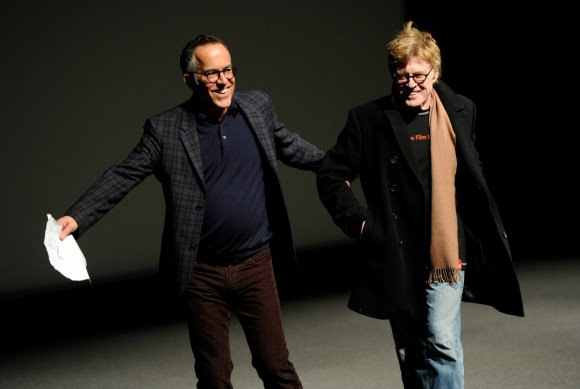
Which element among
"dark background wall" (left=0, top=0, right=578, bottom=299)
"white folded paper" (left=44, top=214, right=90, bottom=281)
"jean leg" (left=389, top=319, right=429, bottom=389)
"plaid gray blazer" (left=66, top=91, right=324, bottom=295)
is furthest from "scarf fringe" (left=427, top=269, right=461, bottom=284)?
"dark background wall" (left=0, top=0, right=578, bottom=299)

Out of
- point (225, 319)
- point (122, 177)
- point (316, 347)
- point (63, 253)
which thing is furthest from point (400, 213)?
point (316, 347)

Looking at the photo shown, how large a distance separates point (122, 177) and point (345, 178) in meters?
0.81

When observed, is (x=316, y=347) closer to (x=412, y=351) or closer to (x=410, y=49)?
(x=412, y=351)

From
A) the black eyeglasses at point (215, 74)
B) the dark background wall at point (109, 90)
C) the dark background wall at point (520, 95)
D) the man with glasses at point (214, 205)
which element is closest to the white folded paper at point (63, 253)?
the man with glasses at point (214, 205)

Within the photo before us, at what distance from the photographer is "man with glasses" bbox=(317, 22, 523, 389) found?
3.66m

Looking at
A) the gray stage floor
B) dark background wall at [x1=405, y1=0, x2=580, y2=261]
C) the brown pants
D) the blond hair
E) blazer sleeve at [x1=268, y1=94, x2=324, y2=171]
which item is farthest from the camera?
dark background wall at [x1=405, y1=0, x2=580, y2=261]

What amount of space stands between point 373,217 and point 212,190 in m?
0.59

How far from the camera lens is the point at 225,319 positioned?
12.4 ft

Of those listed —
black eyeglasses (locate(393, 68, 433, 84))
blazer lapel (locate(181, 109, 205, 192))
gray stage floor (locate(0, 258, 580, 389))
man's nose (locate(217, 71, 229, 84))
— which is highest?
man's nose (locate(217, 71, 229, 84))

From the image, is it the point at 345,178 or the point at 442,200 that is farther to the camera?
the point at 345,178

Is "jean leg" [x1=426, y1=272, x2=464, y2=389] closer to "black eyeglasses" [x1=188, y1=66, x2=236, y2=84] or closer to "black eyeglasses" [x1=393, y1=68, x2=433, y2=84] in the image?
"black eyeglasses" [x1=393, y1=68, x2=433, y2=84]

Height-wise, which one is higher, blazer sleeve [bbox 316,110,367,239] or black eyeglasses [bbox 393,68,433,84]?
black eyeglasses [bbox 393,68,433,84]

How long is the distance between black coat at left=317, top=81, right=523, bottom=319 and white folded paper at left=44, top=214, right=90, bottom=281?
93 centimetres

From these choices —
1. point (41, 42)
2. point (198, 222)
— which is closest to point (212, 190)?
point (198, 222)
